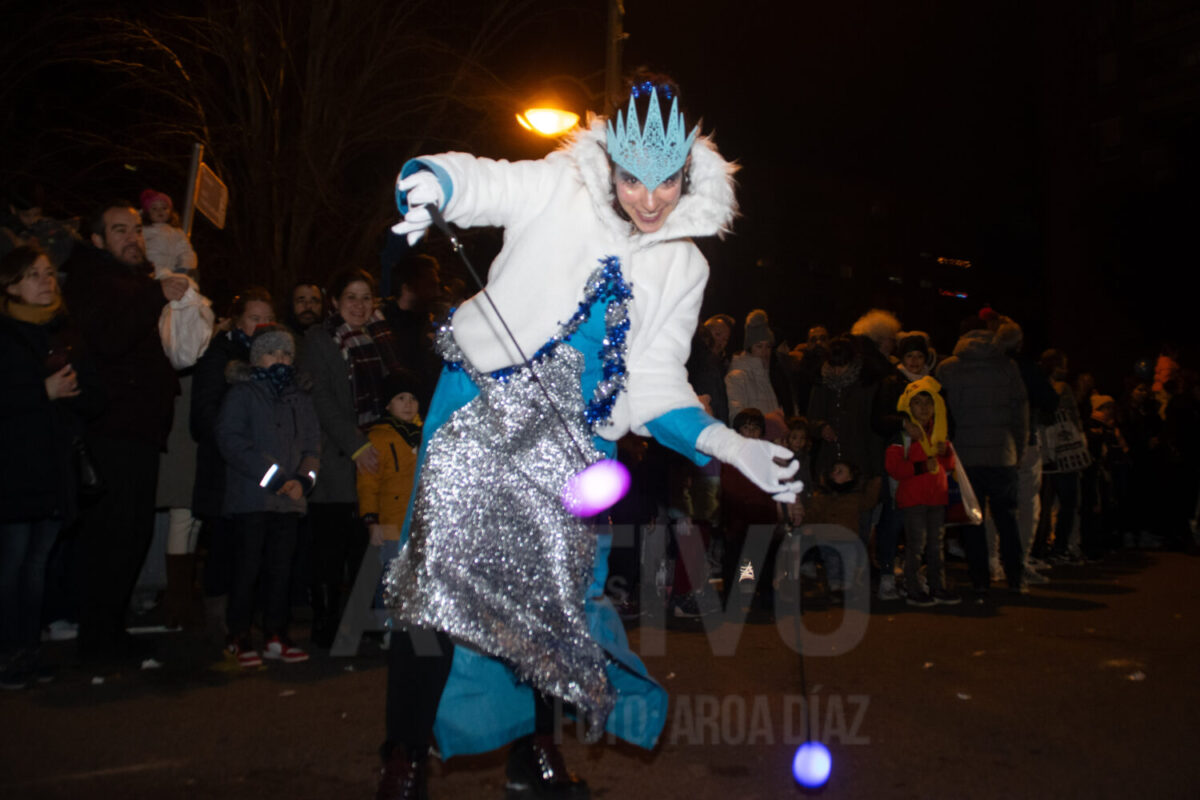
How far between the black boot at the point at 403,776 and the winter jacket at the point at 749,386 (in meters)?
5.69

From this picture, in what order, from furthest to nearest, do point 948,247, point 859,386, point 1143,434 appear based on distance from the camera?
1. point 948,247
2. point 1143,434
3. point 859,386

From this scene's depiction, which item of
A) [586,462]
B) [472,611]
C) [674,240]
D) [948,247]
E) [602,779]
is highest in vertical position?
[948,247]

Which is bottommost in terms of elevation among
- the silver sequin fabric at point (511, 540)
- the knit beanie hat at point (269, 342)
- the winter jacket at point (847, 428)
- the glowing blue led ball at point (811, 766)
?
the glowing blue led ball at point (811, 766)

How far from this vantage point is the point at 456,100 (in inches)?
588

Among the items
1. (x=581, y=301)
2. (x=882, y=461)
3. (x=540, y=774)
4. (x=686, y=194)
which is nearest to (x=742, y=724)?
(x=540, y=774)

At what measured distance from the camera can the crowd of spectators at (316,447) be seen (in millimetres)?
5121

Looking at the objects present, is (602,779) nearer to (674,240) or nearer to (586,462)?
(586,462)

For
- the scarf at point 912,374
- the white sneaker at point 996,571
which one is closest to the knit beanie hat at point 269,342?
the scarf at point 912,374

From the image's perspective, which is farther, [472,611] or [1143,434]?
[1143,434]

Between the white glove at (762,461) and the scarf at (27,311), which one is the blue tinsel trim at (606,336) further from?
the scarf at (27,311)

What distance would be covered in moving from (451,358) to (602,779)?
1606mm

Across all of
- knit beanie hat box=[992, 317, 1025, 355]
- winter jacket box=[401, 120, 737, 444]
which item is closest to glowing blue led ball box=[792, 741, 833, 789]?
winter jacket box=[401, 120, 737, 444]

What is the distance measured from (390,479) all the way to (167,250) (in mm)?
2241

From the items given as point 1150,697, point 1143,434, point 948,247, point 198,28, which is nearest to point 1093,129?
point 948,247
